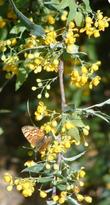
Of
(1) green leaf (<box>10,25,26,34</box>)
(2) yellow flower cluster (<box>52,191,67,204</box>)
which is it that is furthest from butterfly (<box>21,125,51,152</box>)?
(1) green leaf (<box>10,25,26,34</box>)

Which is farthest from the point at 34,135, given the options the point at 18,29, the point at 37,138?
the point at 18,29

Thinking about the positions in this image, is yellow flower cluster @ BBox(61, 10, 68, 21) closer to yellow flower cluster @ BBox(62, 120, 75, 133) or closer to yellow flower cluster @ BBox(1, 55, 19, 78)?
yellow flower cluster @ BBox(1, 55, 19, 78)

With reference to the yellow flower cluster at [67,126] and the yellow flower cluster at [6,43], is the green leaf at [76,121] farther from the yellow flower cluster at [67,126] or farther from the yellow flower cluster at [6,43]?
the yellow flower cluster at [6,43]

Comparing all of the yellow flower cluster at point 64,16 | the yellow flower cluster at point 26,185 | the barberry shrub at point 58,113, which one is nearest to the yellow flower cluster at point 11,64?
the barberry shrub at point 58,113

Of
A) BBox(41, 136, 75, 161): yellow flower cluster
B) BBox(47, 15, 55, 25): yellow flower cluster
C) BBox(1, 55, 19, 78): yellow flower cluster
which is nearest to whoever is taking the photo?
BBox(41, 136, 75, 161): yellow flower cluster

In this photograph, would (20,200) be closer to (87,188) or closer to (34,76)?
(87,188)

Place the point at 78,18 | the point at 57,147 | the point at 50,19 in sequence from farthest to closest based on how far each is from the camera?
1. the point at 50,19
2. the point at 78,18
3. the point at 57,147

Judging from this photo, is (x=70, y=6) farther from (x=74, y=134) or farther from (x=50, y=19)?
(x=74, y=134)

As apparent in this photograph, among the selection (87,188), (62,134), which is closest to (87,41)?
(87,188)
